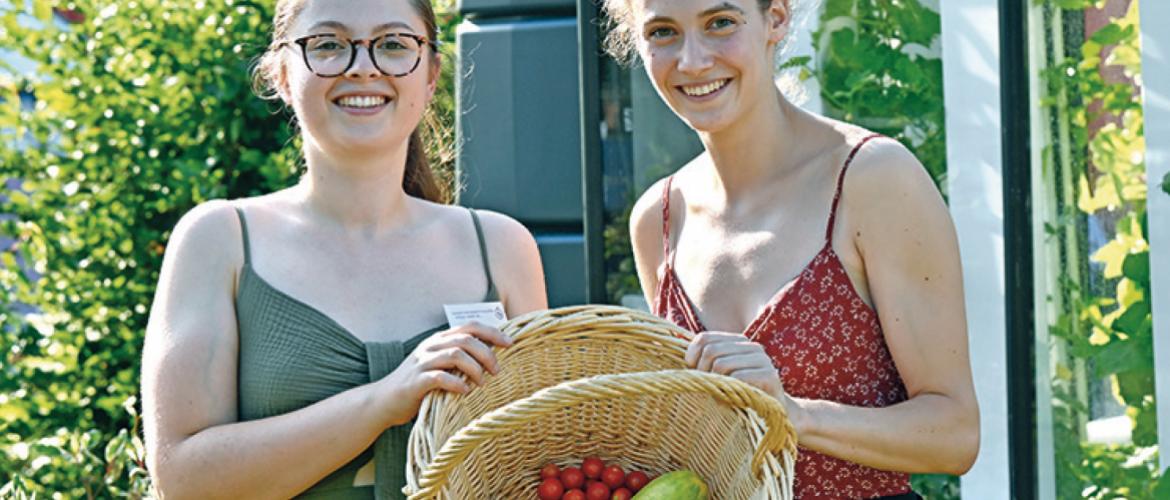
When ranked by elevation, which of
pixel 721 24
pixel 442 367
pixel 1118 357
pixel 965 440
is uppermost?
pixel 721 24

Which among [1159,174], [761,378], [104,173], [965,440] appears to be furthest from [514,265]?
[104,173]

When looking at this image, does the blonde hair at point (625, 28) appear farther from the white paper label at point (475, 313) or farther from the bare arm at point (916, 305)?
the white paper label at point (475, 313)

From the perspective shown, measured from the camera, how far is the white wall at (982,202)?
14.2 feet

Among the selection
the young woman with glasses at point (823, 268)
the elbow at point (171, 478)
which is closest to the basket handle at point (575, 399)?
the young woman with glasses at point (823, 268)

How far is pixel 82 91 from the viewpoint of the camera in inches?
249

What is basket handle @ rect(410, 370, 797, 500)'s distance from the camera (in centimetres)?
239

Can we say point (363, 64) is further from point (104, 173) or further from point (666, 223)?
point (104, 173)

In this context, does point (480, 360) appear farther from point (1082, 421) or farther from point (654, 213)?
point (1082, 421)

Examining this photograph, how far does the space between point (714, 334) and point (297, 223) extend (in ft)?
2.52

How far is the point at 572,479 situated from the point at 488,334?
267 mm

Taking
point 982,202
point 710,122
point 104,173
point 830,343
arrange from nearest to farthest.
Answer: point 830,343 < point 710,122 < point 982,202 < point 104,173

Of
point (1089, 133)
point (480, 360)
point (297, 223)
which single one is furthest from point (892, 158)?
point (1089, 133)

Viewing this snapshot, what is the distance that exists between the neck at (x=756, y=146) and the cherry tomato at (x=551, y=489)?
715mm

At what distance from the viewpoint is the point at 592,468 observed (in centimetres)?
269
